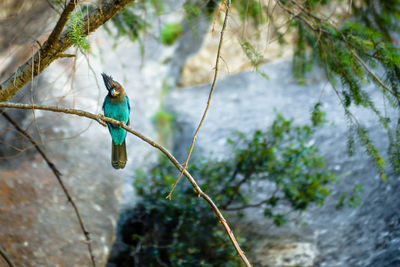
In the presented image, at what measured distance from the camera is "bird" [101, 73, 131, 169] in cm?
254

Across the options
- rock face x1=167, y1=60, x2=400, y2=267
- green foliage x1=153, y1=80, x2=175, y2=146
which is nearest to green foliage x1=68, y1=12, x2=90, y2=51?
rock face x1=167, y1=60, x2=400, y2=267

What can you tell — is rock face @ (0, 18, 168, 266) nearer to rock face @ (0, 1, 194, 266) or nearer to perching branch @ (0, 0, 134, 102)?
rock face @ (0, 1, 194, 266)

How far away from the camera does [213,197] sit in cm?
412

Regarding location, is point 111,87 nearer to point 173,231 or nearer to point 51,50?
point 51,50

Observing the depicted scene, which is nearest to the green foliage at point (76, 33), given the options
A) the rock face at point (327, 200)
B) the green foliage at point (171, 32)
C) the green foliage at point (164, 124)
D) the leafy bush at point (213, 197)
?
the rock face at point (327, 200)

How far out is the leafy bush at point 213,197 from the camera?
4.05 metres

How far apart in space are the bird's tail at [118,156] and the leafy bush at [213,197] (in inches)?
61.6

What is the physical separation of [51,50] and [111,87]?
0.61m

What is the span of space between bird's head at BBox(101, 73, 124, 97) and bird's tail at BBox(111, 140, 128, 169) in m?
0.39

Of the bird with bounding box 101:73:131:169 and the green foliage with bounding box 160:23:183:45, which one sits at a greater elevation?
the green foliage with bounding box 160:23:183:45

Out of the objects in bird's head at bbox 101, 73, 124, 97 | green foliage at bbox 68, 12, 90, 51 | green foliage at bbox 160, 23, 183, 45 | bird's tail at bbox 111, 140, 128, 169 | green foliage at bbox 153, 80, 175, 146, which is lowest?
bird's tail at bbox 111, 140, 128, 169

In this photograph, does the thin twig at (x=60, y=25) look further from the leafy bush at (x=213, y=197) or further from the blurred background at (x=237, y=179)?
the leafy bush at (x=213, y=197)

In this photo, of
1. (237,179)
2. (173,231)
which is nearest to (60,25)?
(173,231)

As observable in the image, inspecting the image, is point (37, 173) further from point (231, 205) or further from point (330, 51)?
point (330, 51)
